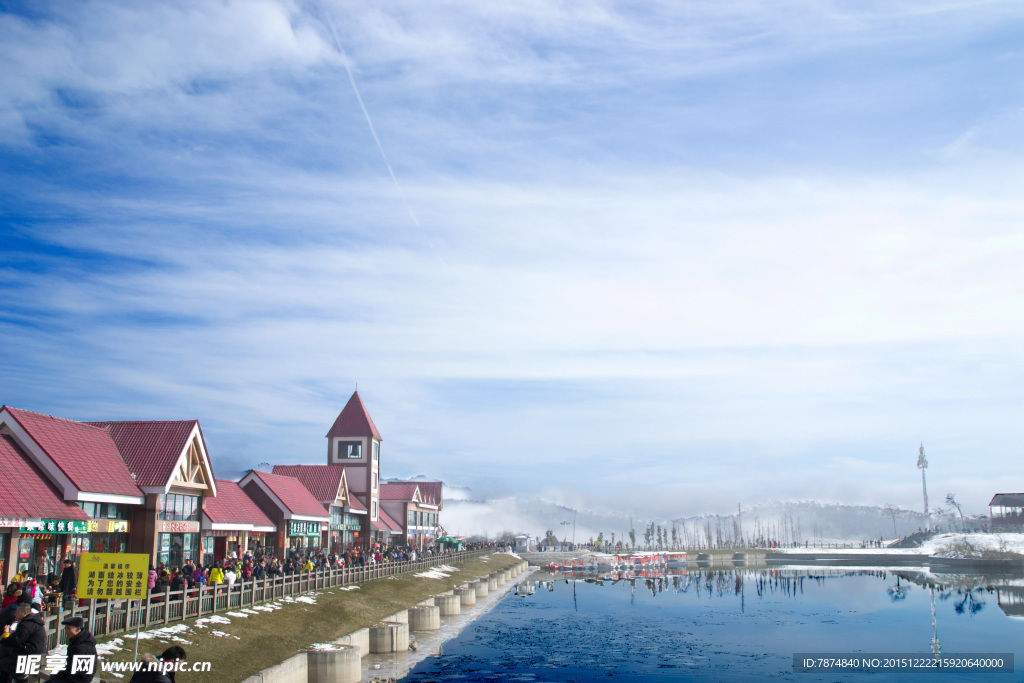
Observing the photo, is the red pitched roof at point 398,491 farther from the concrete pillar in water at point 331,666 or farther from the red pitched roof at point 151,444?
the concrete pillar in water at point 331,666

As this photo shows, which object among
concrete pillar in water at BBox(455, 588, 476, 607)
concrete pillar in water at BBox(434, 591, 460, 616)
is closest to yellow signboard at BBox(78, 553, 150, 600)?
concrete pillar in water at BBox(434, 591, 460, 616)

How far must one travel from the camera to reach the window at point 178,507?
41.4m

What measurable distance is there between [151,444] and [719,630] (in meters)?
37.0

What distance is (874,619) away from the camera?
59625mm

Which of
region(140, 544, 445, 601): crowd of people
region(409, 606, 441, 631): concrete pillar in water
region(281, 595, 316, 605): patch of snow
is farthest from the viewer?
region(409, 606, 441, 631): concrete pillar in water

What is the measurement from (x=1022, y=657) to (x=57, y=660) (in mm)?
46683

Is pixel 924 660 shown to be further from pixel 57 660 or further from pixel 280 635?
pixel 57 660

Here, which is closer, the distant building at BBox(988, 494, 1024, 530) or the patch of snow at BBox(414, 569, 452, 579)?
the patch of snow at BBox(414, 569, 452, 579)

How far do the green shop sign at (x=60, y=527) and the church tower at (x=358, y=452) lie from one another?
48.1 m

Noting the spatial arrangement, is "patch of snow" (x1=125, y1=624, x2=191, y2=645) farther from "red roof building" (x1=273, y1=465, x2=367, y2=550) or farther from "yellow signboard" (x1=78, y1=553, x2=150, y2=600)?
"red roof building" (x1=273, y1=465, x2=367, y2=550)

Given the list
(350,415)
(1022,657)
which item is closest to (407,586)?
(350,415)

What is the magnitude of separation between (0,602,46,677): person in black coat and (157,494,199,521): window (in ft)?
86.4

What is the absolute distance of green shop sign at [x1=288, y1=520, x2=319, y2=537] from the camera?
63256mm

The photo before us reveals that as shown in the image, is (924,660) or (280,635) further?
(924,660)
